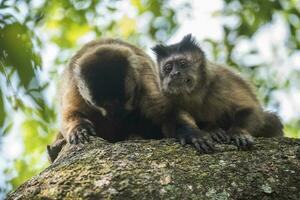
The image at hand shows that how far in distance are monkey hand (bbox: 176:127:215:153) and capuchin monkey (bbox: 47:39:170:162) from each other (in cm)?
101

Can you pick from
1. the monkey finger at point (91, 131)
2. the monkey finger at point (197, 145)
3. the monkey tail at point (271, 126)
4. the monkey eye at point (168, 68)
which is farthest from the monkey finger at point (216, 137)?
the monkey finger at point (91, 131)

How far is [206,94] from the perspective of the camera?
20.0ft

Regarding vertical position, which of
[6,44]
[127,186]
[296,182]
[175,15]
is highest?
[175,15]

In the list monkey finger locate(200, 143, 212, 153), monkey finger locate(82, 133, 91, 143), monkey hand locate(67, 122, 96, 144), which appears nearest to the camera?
monkey finger locate(200, 143, 212, 153)

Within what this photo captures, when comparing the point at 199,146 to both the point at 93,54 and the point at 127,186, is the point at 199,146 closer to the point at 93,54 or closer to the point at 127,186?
the point at 127,186

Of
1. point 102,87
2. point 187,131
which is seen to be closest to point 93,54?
point 102,87

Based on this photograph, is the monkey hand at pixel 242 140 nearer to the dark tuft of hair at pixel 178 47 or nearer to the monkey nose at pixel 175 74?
the monkey nose at pixel 175 74

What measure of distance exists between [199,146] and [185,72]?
204 cm

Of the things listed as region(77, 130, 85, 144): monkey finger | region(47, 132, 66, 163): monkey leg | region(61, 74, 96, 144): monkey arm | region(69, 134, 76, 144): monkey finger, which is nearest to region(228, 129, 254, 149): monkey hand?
region(77, 130, 85, 144): monkey finger

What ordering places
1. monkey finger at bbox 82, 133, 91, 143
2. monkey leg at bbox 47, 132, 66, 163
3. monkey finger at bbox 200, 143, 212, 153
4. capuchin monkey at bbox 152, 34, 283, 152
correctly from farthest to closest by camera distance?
monkey leg at bbox 47, 132, 66, 163, capuchin monkey at bbox 152, 34, 283, 152, monkey finger at bbox 82, 133, 91, 143, monkey finger at bbox 200, 143, 212, 153

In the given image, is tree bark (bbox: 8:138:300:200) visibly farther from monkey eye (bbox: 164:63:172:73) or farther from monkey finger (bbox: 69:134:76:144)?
monkey eye (bbox: 164:63:172:73)

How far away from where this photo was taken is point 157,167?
11.8ft

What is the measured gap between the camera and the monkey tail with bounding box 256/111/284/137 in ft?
19.9

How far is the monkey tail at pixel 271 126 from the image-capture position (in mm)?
6070
